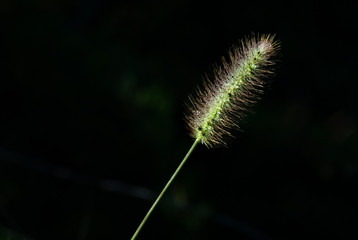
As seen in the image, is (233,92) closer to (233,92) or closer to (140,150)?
(233,92)

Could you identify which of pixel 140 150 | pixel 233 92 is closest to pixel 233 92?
pixel 233 92

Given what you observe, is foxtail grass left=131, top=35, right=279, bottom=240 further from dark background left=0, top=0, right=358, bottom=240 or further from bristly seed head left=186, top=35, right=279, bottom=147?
dark background left=0, top=0, right=358, bottom=240

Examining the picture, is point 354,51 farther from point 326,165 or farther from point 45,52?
point 45,52

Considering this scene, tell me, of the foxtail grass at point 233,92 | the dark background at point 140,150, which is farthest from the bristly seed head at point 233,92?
the dark background at point 140,150

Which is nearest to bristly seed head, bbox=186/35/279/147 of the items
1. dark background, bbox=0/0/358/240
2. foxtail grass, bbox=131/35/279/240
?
foxtail grass, bbox=131/35/279/240

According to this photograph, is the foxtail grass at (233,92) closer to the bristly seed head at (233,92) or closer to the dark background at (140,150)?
the bristly seed head at (233,92)

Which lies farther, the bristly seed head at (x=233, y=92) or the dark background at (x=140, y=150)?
the dark background at (x=140, y=150)

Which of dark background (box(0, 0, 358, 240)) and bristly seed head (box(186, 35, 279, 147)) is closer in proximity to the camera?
bristly seed head (box(186, 35, 279, 147))

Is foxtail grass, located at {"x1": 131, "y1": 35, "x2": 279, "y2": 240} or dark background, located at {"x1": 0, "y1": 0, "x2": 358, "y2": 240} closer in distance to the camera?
foxtail grass, located at {"x1": 131, "y1": 35, "x2": 279, "y2": 240}
